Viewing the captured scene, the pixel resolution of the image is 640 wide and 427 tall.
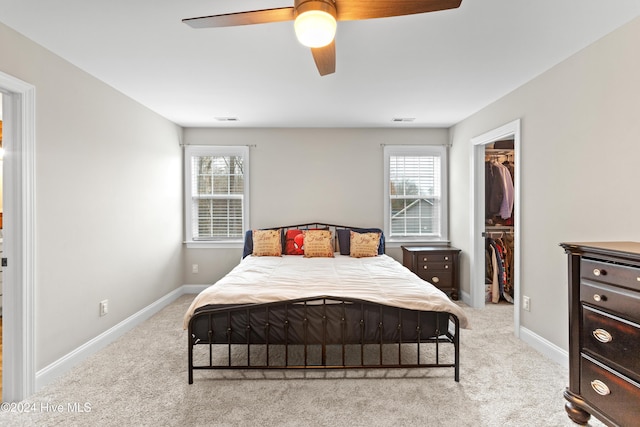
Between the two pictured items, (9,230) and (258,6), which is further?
(9,230)

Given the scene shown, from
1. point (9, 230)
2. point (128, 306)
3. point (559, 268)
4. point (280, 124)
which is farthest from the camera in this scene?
point (280, 124)

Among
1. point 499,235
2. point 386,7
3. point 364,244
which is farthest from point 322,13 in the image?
point 499,235

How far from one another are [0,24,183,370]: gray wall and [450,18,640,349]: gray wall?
402 cm

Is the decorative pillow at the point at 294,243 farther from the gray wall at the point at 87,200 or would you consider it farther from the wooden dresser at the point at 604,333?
the wooden dresser at the point at 604,333

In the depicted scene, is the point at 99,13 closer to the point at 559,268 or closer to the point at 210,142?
the point at 210,142

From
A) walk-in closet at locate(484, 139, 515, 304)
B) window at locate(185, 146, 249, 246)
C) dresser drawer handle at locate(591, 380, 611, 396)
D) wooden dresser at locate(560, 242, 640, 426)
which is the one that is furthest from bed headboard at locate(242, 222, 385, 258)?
dresser drawer handle at locate(591, 380, 611, 396)

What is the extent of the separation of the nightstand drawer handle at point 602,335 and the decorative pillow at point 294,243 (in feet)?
10.6

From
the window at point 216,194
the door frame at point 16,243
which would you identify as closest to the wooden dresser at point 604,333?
the door frame at point 16,243

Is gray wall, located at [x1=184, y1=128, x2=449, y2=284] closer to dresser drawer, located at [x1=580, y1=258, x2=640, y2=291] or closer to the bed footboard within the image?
the bed footboard

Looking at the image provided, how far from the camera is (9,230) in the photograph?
232cm

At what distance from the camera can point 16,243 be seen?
2.33 meters

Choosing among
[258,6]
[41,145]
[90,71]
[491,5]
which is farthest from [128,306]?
[491,5]

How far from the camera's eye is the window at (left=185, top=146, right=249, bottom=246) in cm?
500

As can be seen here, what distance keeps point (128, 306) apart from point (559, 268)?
4.15 meters
